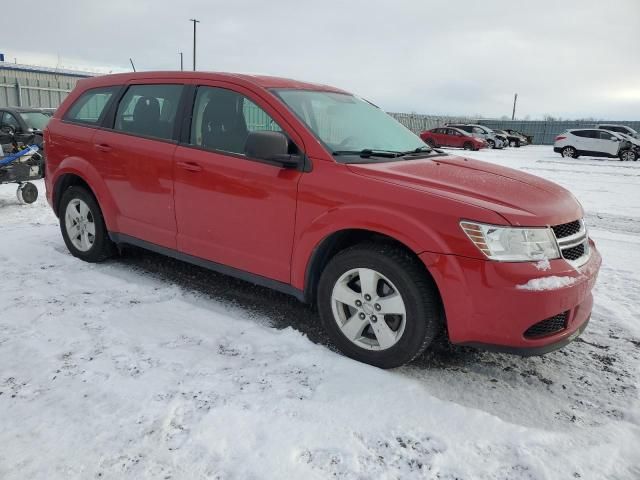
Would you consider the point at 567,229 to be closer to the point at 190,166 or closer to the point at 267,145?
the point at 267,145

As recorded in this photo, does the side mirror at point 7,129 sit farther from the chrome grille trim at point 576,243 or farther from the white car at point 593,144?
the white car at point 593,144

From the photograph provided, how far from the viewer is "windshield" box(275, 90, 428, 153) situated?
3.43 metres

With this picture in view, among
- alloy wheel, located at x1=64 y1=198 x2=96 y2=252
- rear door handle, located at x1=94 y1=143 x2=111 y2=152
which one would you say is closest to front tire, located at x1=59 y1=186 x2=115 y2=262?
alloy wheel, located at x1=64 y1=198 x2=96 y2=252

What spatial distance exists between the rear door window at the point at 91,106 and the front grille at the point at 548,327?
13.2 feet

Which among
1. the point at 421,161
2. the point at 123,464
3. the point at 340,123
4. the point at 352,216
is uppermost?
the point at 340,123

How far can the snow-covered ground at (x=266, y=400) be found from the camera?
2225mm

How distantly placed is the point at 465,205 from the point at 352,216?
671 millimetres

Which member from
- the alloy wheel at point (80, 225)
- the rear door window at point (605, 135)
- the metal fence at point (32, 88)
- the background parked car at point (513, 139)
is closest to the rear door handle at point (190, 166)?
the alloy wheel at point (80, 225)

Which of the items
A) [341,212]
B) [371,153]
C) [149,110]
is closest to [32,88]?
[149,110]

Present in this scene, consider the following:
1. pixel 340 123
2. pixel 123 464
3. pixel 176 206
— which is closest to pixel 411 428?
pixel 123 464

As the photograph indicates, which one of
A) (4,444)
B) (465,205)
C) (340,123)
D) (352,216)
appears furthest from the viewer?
(340,123)

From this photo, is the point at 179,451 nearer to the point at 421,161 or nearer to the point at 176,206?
the point at 176,206

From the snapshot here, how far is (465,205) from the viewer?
267 cm

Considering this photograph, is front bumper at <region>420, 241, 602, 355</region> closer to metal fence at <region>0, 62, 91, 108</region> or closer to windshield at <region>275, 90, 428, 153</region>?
windshield at <region>275, 90, 428, 153</region>
